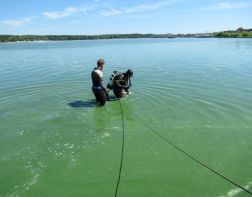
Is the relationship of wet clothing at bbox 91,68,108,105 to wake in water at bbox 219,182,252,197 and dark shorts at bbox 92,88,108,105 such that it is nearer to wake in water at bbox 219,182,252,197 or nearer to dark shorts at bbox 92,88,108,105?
dark shorts at bbox 92,88,108,105

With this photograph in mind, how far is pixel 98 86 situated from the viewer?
13.7 m

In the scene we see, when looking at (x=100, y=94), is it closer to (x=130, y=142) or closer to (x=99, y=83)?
(x=99, y=83)

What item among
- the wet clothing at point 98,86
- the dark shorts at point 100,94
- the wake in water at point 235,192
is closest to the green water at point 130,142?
the wake in water at point 235,192

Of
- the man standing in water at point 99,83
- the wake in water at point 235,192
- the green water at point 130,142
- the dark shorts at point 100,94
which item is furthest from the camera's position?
the dark shorts at point 100,94

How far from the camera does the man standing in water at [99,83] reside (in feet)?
44.0

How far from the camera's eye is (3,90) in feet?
61.3

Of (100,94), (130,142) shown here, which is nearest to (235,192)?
(130,142)

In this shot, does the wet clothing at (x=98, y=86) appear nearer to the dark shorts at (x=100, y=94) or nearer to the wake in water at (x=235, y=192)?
the dark shorts at (x=100, y=94)

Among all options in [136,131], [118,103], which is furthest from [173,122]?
[118,103]

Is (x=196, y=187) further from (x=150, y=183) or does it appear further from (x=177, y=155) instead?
(x=177, y=155)

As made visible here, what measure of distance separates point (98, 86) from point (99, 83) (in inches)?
6.4

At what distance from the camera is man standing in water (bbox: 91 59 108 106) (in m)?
13.4

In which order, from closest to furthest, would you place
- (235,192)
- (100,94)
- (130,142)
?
1. (235,192)
2. (130,142)
3. (100,94)

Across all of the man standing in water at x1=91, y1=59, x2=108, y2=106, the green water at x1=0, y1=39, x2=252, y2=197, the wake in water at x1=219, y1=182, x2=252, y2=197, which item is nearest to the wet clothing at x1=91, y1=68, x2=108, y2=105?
the man standing in water at x1=91, y1=59, x2=108, y2=106
